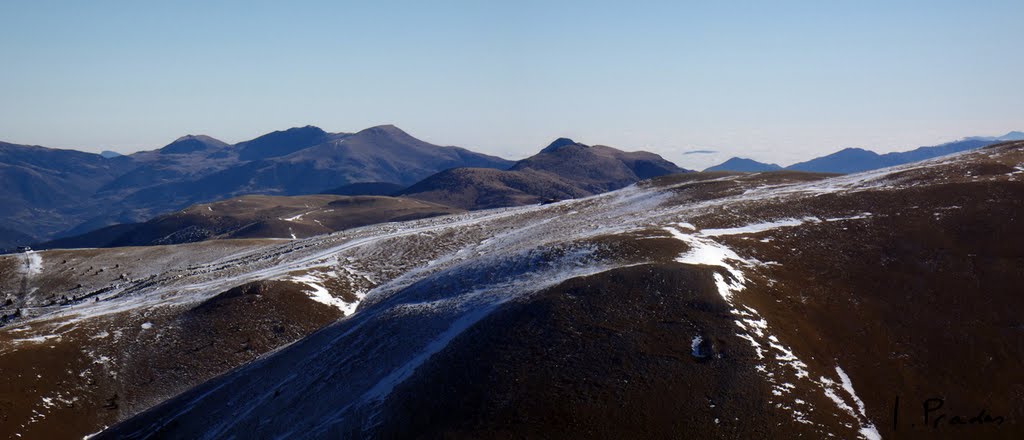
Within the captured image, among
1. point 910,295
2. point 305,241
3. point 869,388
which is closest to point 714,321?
point 869,388

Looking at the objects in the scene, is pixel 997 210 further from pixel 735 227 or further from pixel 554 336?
pixel 554 336

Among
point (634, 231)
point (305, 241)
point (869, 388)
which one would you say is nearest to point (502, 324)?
point (869, 388)

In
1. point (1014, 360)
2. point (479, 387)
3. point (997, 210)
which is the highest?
point (997, 210)

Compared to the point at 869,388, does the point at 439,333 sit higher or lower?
higher

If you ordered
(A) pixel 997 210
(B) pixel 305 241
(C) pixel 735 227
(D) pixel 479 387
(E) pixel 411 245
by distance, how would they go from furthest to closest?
(B) pixel 305 241 < (E) pixel 411 245 < (C) pixel 735 227 < (A) pixel 997 210 < (D) pixel 479 387

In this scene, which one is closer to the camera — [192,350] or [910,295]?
[910,295]

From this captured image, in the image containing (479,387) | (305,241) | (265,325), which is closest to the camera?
(479,387)

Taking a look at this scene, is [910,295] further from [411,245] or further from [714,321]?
[411,245]
